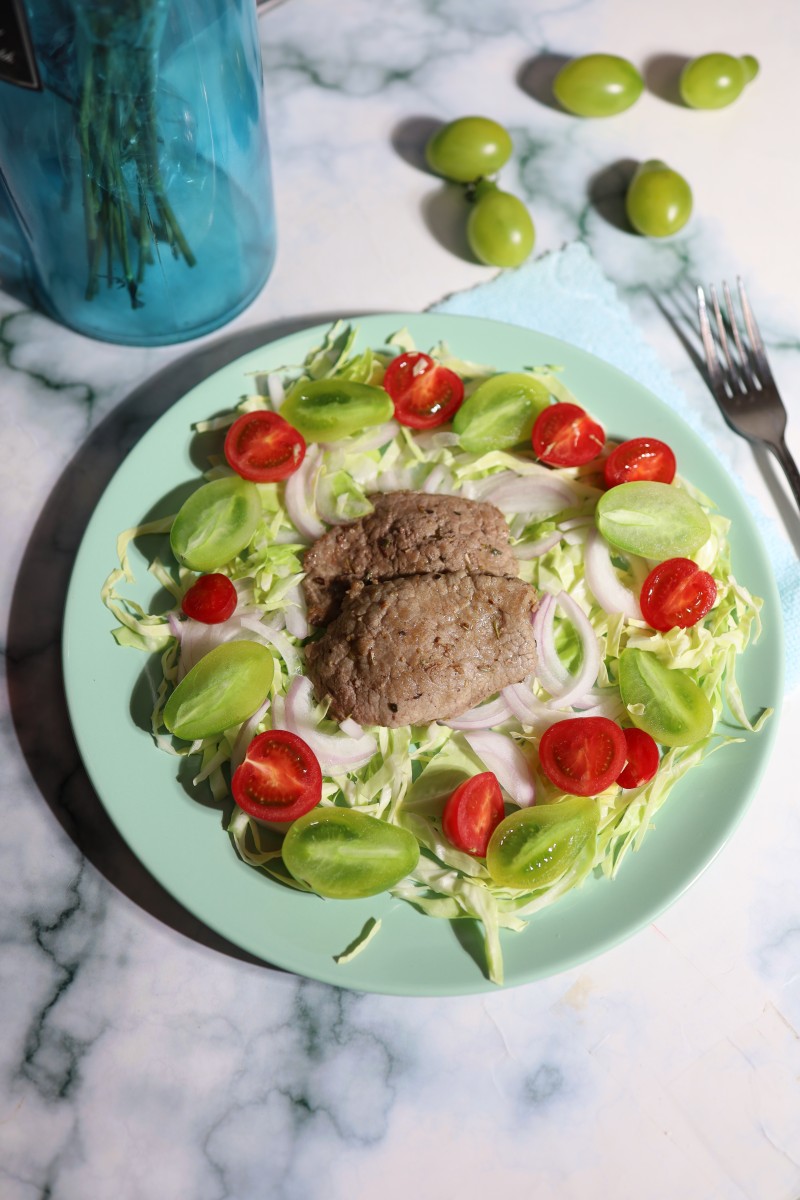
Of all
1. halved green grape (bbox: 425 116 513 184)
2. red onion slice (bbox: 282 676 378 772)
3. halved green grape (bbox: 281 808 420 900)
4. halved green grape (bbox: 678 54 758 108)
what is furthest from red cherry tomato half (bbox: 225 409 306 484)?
halved green grape (bbox: 678 54 758 108)

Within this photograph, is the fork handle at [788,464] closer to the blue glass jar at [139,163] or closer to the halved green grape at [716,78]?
the halved green grape at [716,78]

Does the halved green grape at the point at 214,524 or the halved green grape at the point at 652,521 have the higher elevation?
the halved green grape at the point at 652,521

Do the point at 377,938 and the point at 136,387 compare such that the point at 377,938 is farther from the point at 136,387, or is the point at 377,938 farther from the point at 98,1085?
the point at 136,387

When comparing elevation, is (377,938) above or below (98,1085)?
above

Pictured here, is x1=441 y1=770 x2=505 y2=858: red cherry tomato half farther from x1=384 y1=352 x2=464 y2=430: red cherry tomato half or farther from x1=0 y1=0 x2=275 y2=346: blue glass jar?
x1=0 y1=0 x2=275 y2=346: blue glass jar

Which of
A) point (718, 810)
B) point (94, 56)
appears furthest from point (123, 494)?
point (718, 810)

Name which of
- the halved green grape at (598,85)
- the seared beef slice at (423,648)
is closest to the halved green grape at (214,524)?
the seared beef slice at (423,648)
